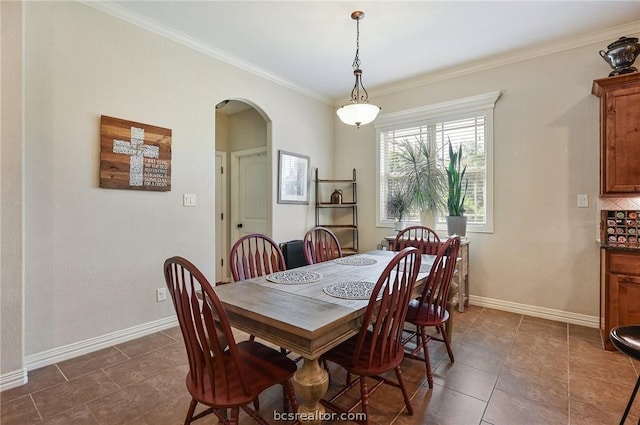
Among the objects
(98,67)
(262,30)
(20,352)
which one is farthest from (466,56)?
(20,352)

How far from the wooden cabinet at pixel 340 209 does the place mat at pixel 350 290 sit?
266cm

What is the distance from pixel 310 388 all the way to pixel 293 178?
3185 millimetres

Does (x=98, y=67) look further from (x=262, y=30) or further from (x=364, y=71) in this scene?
(x=364, y=71)

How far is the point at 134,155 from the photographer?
2.66 m

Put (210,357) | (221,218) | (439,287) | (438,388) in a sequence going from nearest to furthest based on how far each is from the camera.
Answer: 1. (210,357)
2. (438,388)
3. (439,287)
4. (221,218)

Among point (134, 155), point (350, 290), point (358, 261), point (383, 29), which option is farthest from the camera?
point (383, 29)

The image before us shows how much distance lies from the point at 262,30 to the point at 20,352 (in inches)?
121

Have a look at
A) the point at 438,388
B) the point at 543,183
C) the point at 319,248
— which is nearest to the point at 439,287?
the point at 438,388

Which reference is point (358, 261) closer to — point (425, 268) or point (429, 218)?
point (425, 268)

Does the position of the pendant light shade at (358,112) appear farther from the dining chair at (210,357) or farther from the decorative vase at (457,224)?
the dining chair at (210,357)

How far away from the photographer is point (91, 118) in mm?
2439

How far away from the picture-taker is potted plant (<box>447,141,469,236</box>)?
3.45 metres

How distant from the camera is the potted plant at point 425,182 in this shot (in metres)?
3.73

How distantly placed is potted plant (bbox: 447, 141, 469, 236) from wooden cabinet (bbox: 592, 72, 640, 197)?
1.21 m
